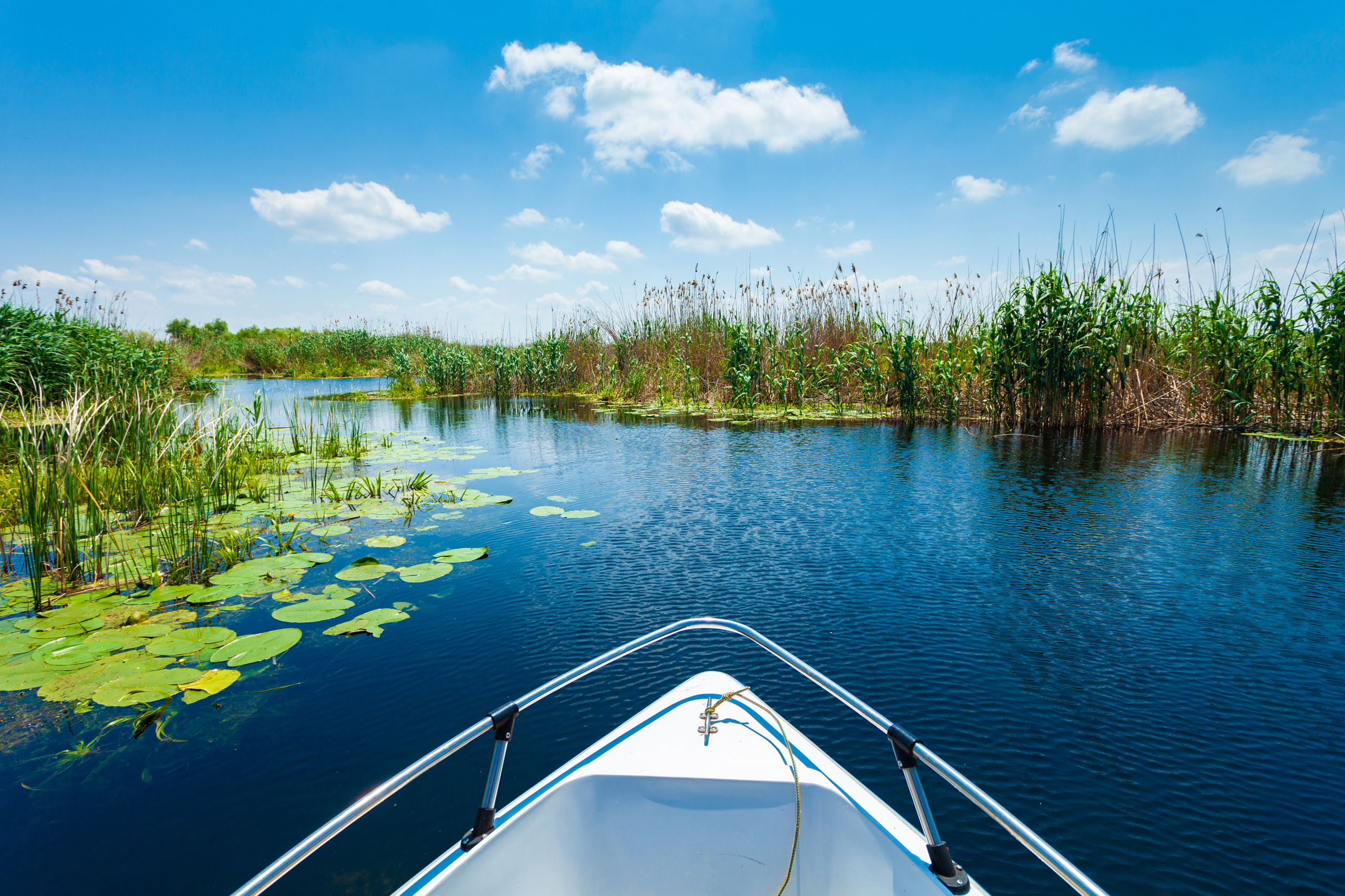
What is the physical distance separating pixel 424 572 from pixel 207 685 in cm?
157

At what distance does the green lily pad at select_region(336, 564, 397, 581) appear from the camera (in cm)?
439

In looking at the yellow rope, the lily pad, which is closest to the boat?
the yellow rope

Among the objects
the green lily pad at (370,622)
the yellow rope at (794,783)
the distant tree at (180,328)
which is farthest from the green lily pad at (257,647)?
the distant tree at (180,328)

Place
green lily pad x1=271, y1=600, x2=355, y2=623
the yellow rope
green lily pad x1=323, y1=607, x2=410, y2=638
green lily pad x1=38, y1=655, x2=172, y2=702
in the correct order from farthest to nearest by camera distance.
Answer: green lily pad x1=271, y1=600, x2=355, y2=623
green lily pad x1=323, y1=607, x2=410, y2=638
green lily pad x1=38, y1=655, x2=172, y2=702
the yellow rope

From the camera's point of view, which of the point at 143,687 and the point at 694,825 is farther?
the point at 143,687

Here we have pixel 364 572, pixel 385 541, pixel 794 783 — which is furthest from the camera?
pixel 385 541

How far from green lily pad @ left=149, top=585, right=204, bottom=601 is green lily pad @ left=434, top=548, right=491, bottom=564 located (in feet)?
A: 5.07

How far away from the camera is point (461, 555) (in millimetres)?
4879

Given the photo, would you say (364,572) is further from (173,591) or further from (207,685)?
(207,685)

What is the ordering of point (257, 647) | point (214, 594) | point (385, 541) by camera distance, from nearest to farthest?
point (257, 647) < point (214, 594) < point (385, 541)

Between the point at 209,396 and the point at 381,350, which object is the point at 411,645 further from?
the point at 381,350

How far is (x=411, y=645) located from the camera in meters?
3.51

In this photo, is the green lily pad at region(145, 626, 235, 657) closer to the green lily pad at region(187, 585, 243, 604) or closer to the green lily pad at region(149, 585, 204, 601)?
the green lily pad at region(187, 585, 243, 604)

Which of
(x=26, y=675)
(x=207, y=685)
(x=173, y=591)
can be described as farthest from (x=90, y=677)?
(x=173, y=591)
